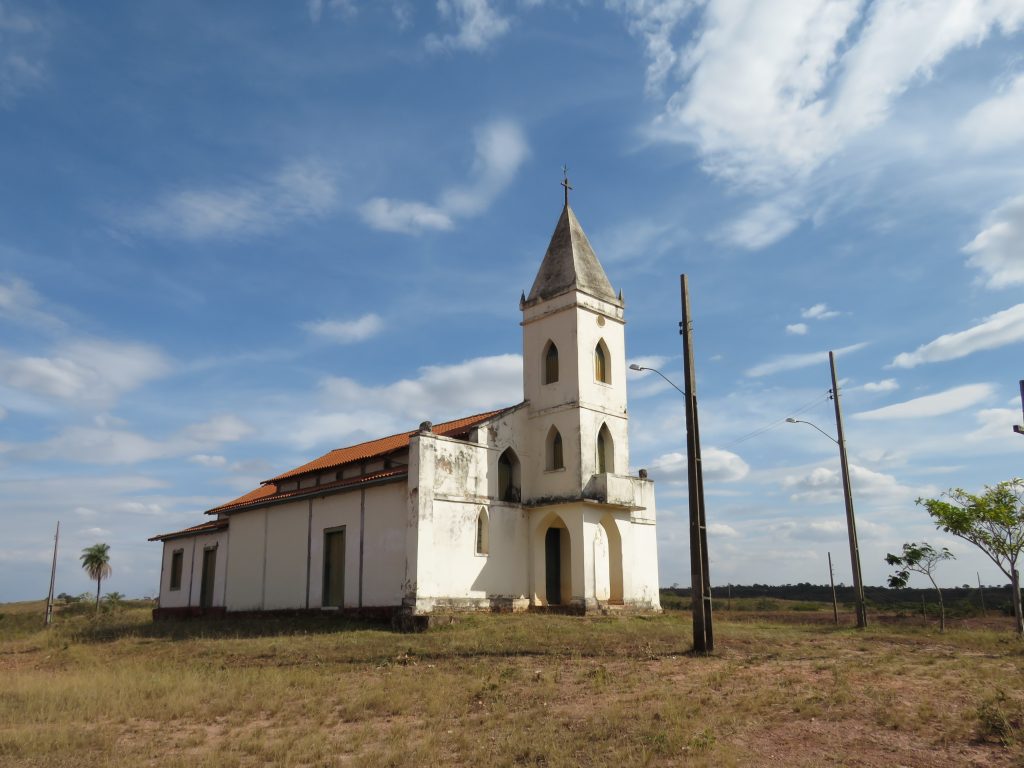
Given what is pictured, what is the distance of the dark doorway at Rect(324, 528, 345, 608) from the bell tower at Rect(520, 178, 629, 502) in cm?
710

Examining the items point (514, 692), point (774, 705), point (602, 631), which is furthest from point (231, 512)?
point (774, 705)

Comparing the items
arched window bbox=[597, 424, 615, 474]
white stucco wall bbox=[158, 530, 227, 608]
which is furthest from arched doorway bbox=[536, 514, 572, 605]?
white stucco wall bbox=[158, 530, 227, 608]

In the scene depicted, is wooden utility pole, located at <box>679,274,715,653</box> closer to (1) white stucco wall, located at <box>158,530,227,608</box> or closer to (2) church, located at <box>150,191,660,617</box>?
(2) church, located at <box>150,191,660,617</box>

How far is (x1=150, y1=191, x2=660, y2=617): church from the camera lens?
26516mm

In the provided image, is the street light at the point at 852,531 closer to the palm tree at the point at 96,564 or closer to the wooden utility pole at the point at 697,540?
the wooden utility pole at the point at 697,540

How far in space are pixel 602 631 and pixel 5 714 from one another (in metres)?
13.8

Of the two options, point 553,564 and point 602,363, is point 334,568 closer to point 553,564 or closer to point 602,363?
point 553,564

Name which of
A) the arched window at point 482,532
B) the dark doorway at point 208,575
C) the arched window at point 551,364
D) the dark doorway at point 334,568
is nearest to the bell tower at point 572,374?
the arched window at point 551,364

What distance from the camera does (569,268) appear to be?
101 ft

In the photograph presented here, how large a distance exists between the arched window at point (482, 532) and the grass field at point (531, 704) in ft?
20.3

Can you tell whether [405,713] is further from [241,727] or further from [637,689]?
[637,689]

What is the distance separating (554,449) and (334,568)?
8.86m

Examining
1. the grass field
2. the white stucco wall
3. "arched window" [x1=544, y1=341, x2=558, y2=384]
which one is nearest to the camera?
the grass field

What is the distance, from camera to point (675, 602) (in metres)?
51.4
